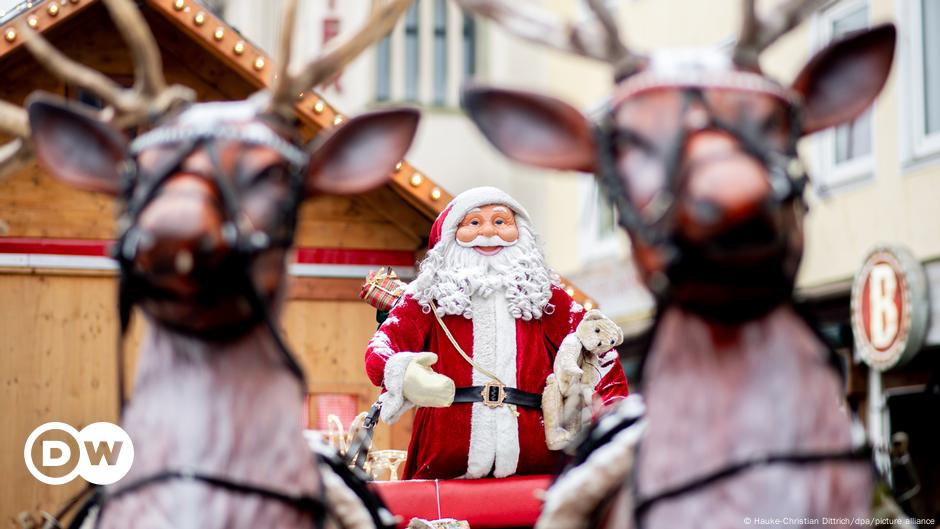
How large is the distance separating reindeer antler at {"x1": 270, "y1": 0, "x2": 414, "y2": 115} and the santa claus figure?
195 cm

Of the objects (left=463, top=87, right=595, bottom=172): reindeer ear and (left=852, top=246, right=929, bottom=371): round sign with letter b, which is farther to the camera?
(left=852, top=246, right=929, bottom=371): round sign with letter b

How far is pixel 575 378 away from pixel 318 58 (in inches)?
87.0

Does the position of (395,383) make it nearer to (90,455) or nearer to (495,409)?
(495,409)

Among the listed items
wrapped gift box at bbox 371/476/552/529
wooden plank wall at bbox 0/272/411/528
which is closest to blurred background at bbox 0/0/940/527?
wooden plank wall at bbox 0/272/411/528

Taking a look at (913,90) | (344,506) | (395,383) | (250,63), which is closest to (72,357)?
(250,63)

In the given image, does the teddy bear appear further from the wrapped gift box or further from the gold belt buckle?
the wrapped gift box

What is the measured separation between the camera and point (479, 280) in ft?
17.9

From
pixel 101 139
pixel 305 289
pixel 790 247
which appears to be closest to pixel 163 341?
pixel 101 139

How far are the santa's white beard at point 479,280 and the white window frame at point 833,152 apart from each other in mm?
7311

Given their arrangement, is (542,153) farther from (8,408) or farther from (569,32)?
(8,408)

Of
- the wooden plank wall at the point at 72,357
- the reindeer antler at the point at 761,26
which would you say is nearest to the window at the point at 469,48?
the wooden plank wall at the point at 72,357

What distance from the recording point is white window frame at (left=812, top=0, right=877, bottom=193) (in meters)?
12.3

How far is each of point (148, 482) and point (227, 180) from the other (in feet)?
2.16

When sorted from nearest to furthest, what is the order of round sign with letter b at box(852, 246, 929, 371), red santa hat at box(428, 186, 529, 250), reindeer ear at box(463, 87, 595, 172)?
1. reindeer ear at box(463, 87, 595, 172)
2. red santa hat at box(428, 186, 529, 250)
3. round sign with letter b at box(852, 246, 929, 371)
